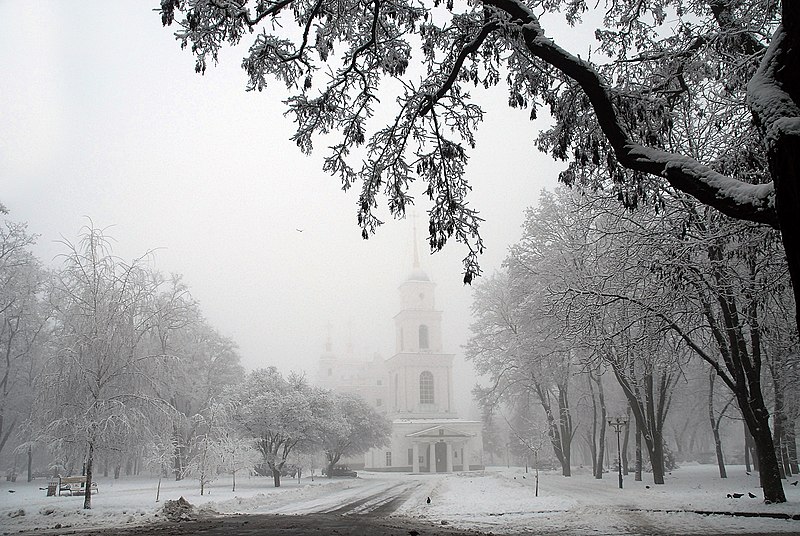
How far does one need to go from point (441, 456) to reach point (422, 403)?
25.6 ft

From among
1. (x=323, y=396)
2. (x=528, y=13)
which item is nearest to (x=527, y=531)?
(x=528, y=13)

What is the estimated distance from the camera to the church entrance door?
6191 cm

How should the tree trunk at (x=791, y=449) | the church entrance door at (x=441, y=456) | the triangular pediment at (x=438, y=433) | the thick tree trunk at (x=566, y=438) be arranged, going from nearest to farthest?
the tree trunk at (x=791, y=449) < the thick tree trunk at (x=566, y=438) < the triangular pediment at (x=438, y=433) < the church entrance door at (x=441, y=456)

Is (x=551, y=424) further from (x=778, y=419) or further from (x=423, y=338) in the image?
(x=423, y=338)

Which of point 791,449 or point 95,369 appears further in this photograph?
point 791,449

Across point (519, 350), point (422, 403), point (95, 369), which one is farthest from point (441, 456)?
point (95, 369)

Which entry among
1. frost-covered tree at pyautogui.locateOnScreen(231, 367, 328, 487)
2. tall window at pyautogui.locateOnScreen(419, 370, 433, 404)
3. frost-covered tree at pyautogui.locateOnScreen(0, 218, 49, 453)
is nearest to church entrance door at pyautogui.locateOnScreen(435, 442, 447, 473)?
tall window at pyautogui.locateOnScreen(419, 370, 433, 404)

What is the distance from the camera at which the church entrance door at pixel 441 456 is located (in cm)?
6191

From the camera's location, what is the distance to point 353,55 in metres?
8.97

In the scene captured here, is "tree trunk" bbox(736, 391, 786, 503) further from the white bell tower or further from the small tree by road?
the white bell tower

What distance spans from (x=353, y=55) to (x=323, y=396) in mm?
35705

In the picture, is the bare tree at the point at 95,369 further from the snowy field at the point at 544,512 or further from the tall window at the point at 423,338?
the tall window at the point at 423,338

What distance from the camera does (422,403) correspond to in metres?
68.7

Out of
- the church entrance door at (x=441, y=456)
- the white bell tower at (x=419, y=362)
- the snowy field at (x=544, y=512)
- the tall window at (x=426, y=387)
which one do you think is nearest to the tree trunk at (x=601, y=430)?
the snowy field at (x=544, y=512)
